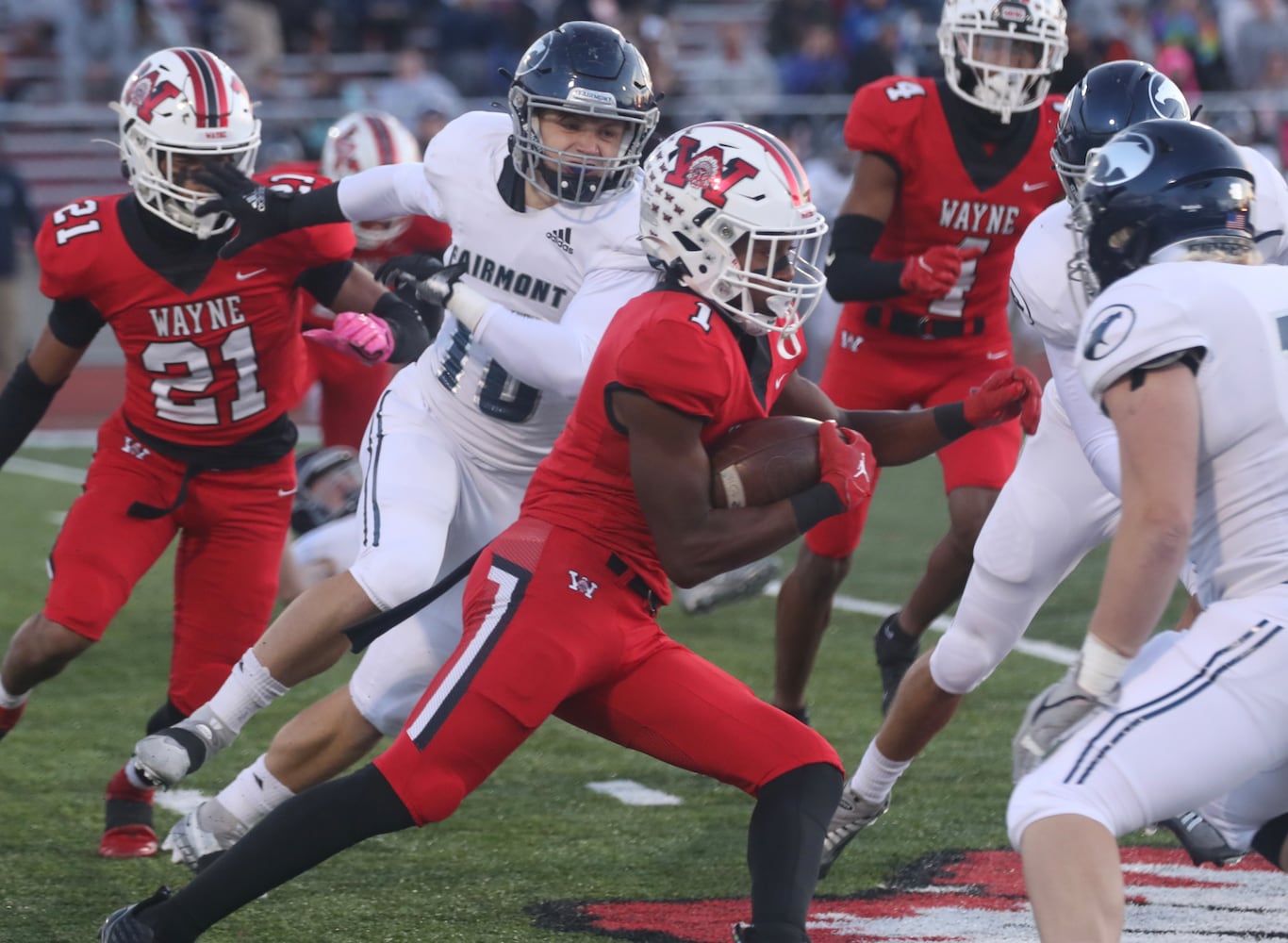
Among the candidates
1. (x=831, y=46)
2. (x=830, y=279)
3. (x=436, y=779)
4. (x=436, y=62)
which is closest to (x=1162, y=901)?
(x=436, y=779)

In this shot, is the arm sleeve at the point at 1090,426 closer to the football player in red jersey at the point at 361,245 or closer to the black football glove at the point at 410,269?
the black football glove at the point at 410,269

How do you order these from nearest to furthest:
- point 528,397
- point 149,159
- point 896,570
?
point 528,397 → point 149,159 → point 896,570

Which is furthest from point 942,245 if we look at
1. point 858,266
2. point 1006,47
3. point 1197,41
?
point 1197,41

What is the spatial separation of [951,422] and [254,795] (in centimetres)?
152

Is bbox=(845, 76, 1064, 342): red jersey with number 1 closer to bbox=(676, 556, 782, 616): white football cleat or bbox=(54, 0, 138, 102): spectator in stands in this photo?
bbox=(676, 556, 782, 616): white football cleat

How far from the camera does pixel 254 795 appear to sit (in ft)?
11.6

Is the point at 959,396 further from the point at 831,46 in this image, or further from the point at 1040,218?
the point at 831,46

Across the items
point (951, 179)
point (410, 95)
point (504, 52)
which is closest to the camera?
point (951, 179)

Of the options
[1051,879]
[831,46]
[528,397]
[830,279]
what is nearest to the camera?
[1051,879]

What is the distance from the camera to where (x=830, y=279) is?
4801 millimetres

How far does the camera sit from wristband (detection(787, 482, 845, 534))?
2.97 m

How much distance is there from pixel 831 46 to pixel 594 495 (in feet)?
39.9

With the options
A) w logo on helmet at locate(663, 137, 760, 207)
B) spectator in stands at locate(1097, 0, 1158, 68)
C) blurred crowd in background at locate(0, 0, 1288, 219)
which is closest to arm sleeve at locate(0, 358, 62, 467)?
w logo on helmet at locate(663, 137, 760, 207)

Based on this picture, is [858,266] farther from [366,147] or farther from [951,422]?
[366,147]
